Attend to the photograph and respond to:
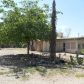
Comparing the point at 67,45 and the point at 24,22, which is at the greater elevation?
the point at 24,22

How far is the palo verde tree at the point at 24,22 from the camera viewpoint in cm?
2812

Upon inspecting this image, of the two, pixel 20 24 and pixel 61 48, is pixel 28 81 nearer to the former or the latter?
pixel 20 24

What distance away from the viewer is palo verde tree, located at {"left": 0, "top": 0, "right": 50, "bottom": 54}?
28119mm

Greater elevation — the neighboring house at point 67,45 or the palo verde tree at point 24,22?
the palo verde tree at point 24,22

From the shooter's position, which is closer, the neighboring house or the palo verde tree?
the palo verde tree

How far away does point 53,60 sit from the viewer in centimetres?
2592

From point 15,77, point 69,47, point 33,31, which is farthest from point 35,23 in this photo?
point 69,47

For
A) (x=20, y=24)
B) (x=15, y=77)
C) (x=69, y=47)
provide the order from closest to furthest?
(x=15, y=77)
(x=20, y=24)
(x=69, y=47)

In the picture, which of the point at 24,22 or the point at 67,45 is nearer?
the point at 24,22

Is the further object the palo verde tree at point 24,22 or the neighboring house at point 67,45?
the neighboring house at point 67,45

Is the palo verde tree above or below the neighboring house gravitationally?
above

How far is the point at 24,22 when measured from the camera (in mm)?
27984

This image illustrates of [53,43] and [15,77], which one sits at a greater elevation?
[53,43]

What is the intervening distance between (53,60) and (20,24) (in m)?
5.36
